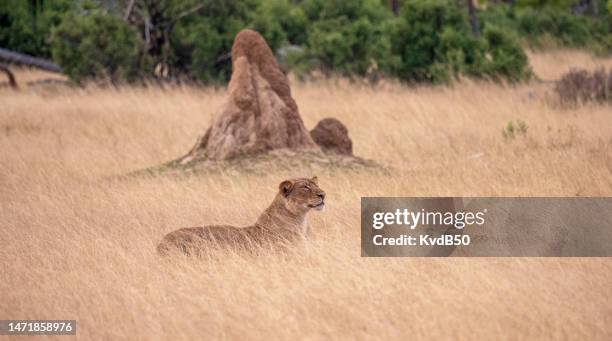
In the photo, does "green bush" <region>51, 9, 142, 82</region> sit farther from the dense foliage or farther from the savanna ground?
the savanna ground

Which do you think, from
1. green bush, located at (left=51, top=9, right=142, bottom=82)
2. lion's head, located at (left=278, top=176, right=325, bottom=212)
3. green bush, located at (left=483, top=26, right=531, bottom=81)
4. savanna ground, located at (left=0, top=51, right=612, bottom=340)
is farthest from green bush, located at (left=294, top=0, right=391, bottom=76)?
lion's head, located at (left=278, top=176, right=325, bottom=212)

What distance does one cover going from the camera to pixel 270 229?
27.5 feet

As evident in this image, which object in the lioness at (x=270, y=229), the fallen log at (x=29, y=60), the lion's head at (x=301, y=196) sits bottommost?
the fallen log at (x=29, y=60)

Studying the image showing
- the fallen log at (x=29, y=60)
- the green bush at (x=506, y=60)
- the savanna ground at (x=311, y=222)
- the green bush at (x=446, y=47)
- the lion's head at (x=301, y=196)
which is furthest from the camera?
the fallen log at (x=29, y=60)

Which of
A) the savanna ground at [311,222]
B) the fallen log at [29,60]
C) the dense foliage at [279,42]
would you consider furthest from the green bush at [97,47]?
the fallen log at [29,60]

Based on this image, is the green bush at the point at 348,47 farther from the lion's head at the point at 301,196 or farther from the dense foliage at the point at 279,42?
the lion's head at the point at 301,196

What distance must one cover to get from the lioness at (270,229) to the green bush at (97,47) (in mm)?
14327

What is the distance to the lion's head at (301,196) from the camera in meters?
8.42

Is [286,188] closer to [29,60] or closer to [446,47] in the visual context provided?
[446,47]

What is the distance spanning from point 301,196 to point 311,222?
1266 mm

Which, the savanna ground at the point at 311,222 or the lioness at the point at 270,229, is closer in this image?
the savanna ground at the point at 311,222

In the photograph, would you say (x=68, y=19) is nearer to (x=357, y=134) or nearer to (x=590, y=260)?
(x=357, y=134)

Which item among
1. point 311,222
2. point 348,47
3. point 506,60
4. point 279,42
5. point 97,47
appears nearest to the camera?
point 311,222

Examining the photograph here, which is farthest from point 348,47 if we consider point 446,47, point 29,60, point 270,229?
point 270,229
